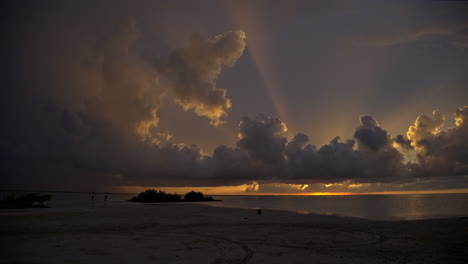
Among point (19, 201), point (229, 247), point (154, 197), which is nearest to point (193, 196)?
point (154, 197)

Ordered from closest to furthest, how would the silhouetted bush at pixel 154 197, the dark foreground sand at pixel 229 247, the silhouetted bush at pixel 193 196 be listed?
the dark foreground sand at pixel 229 247 → the silhouetted bush at pixel 154 197 → the silhouetted bush at pixel 193 196

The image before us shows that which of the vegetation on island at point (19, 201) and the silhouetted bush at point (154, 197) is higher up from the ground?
the vegetation on island at point (19, 201)

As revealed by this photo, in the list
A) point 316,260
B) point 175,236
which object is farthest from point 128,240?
point 316,260

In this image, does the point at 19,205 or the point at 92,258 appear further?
the point at 19,205

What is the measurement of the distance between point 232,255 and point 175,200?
101967 mm

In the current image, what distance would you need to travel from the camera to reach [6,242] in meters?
20.1

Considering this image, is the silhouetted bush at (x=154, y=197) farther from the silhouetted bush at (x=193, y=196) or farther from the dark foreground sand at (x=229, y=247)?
the dark foreground sand at (x=229, y=247)

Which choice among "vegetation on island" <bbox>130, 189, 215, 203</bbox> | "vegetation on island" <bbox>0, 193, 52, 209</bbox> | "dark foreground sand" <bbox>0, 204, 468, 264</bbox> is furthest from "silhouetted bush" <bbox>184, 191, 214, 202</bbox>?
"dark foreground sand" <bbox>0, 204, 468, 264</bbox>

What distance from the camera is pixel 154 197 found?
110m

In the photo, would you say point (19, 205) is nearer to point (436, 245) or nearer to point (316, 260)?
point (316, 260)

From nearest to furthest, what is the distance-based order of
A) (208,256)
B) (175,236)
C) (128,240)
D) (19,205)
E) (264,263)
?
(264,263) < (208,256) < (128,240) < (175,236) < (19,205)

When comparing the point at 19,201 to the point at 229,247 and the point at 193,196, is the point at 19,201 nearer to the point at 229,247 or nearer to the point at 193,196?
the point at 229,247

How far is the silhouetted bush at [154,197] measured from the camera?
107350 millimetres

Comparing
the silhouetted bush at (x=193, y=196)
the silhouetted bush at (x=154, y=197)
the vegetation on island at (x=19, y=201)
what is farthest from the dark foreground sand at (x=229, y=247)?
the silhouetted bush at (x=193, y=196)
